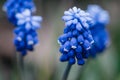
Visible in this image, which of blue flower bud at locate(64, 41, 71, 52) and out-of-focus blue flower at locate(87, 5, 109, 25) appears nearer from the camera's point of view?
blue flower bud at locate(64, 41, 71, 52)

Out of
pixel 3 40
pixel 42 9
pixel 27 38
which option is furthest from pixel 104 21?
pixel 3 40

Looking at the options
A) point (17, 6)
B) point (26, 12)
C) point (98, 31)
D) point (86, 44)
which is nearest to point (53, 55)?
point (98, 31)

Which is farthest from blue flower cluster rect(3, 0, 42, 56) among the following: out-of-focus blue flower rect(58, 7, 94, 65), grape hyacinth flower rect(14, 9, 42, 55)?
out-of-focus blue flower rect(58, 7, 94, 65)

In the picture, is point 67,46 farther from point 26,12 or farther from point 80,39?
point 26,12

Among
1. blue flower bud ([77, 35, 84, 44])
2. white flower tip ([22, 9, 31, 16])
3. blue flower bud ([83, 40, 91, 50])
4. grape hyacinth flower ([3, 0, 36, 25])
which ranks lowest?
blue flower bud ([83, 40, 91, 50])

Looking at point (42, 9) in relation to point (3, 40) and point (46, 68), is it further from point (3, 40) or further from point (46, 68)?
point (46, 68)

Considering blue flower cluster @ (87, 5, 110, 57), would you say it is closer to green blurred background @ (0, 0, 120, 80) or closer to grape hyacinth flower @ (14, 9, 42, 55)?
green blurred background @ (0, 0, 120, 80)
